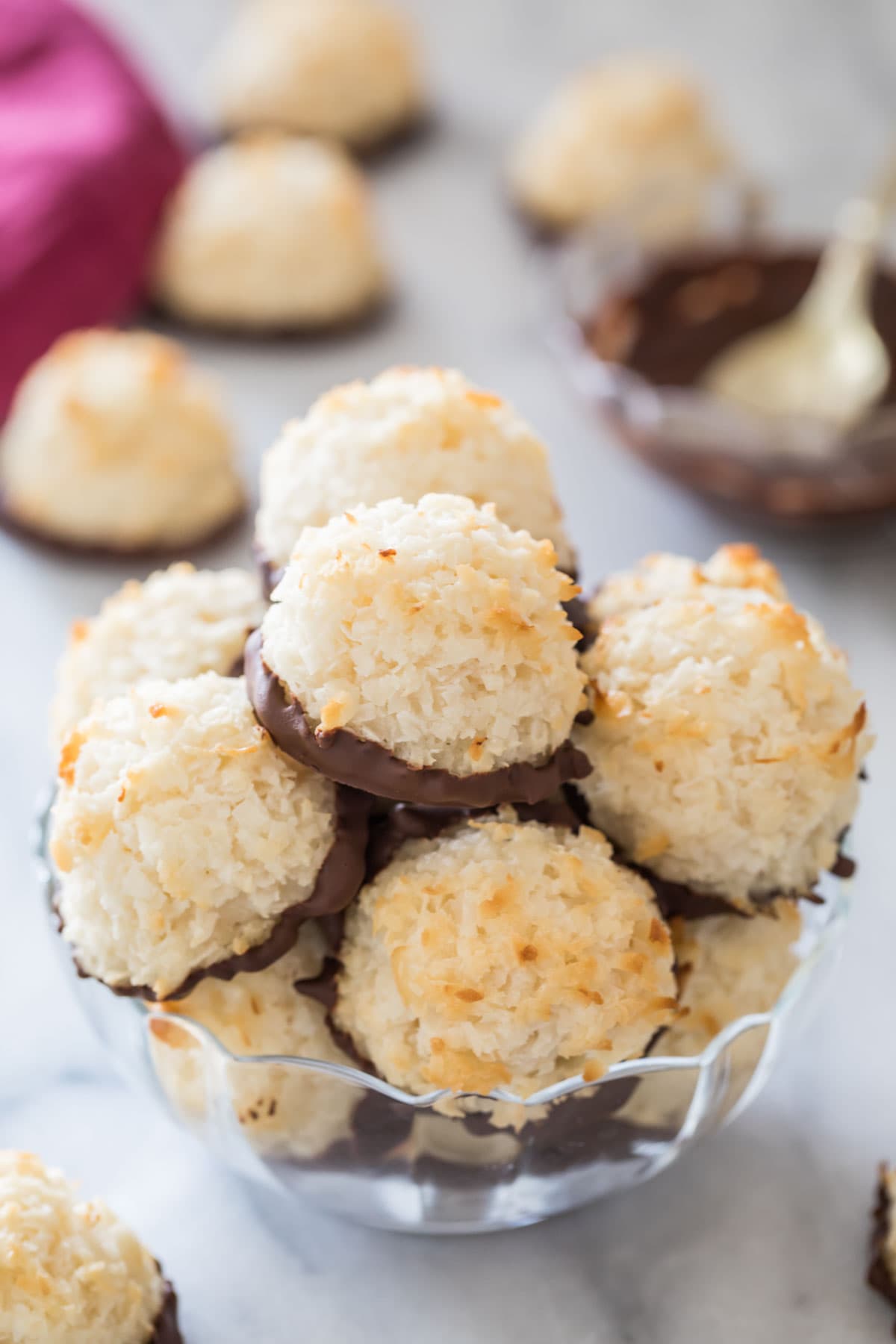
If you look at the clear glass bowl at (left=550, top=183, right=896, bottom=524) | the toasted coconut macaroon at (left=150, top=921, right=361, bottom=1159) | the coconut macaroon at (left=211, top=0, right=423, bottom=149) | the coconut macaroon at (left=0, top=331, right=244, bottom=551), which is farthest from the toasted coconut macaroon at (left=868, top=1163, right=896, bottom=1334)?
the coconut macaroon at (left=211, top=0, right=423, bottom=149)

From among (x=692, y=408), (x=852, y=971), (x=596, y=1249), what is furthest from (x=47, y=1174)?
(x=692, y=408)

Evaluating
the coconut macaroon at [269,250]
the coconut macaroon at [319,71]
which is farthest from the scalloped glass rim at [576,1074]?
the coconut macaroon at [319,71]

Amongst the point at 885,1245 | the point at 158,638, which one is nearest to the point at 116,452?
the point at 158,638

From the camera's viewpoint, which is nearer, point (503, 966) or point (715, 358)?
point (503, 966)

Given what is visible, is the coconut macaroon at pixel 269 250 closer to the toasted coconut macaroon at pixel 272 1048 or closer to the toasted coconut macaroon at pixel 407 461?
the toasted coconut macaroon at pixel 407 461

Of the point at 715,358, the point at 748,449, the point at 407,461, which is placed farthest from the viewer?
the point at 715,358

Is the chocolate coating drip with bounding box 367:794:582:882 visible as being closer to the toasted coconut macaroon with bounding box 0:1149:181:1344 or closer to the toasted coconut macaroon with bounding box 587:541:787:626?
the toasted coconut macaroon with bounding box 587:541:787:626

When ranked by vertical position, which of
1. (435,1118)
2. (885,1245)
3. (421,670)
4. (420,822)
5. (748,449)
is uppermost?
(421,670)

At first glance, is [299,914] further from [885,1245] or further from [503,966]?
[885,1245]
